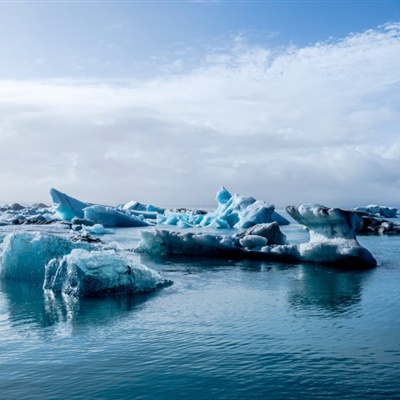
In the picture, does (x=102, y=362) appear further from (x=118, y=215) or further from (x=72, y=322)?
(x=118, y=215)

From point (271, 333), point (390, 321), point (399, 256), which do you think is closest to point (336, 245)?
point (399, 256)

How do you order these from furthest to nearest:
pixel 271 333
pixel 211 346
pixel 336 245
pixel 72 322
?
pixel 336 245 → pixel 72 322 → pixel 271 333 → pixel 211 346

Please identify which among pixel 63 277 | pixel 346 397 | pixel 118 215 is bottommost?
pixel 346 397

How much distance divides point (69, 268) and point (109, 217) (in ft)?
89.8

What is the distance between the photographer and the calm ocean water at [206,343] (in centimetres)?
593

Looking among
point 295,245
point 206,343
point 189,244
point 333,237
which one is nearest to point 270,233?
point 295,245

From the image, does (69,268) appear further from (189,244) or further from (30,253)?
(189,244)

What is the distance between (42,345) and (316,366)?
13.3 feet

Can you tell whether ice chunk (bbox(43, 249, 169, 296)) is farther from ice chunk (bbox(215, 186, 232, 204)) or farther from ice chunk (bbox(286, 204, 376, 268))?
ice chunk (bbox(215, 186, 232, 204))

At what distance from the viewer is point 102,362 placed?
671cm

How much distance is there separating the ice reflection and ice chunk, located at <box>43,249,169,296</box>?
366 cm

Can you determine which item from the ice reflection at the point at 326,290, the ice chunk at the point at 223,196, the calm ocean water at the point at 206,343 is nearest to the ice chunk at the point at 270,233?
the ice reflection at the point at 326,290

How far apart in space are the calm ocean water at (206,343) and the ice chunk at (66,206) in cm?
2726

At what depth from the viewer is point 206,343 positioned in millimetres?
7543
